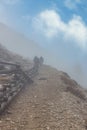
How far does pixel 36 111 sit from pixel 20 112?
4.60 feet

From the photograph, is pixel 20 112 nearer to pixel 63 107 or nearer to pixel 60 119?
pixel 60 119

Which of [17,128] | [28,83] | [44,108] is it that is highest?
[28,83]

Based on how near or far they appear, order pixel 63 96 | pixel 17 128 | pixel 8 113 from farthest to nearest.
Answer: pixel 63 96
pixel 8 113
pixel 17 128

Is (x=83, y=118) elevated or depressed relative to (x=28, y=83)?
depressed

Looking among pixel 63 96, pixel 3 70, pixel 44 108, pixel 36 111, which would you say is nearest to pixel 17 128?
pixel 36 111

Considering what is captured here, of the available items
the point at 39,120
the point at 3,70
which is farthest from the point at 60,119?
the point at 3,70

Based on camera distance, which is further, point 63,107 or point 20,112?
point 63,107

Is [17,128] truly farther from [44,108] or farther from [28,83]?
[28,83]

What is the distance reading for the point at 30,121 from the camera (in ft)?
58.9

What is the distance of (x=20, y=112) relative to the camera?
20.1m

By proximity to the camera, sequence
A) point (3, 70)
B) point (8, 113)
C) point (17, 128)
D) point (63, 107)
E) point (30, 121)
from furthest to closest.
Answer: point (3, 70)
point (63, 107)
point (8, 113)
point (30, 121)
point (17, 128)

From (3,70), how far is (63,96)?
849 cm

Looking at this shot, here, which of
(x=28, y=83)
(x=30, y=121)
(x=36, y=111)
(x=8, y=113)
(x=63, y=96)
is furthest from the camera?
(x=28, y=83)

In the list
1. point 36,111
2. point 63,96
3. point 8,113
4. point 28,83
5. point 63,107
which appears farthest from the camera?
point 28,83
